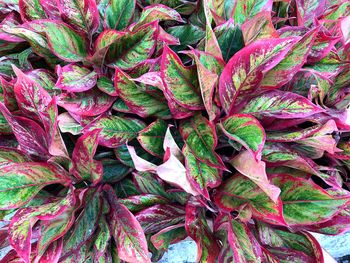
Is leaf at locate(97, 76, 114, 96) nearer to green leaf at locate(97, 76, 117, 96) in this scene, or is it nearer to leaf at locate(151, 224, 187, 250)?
green leaf at locate(97, 76, 117, 96)

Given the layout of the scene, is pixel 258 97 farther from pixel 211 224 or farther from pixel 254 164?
pixel 211 224

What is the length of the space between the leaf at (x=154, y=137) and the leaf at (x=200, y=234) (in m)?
0.14

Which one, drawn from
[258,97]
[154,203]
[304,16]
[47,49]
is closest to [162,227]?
[154,203]

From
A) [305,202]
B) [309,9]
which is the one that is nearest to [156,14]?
[309,9]

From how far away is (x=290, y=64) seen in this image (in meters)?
0.78

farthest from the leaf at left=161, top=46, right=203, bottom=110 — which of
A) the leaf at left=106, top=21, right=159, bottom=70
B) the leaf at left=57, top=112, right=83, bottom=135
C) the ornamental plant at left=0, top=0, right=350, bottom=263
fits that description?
the leaf at left=57, top=112, right=83, bottom=135

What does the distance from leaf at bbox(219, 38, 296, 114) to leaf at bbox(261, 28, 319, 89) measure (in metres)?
0.04

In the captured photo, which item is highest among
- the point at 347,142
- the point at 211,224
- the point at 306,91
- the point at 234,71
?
the point at 234,71

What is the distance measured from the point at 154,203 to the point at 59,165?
220 mm

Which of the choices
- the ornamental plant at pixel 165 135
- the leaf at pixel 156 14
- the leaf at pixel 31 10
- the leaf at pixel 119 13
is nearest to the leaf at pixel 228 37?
the ornamental plant at pixel 165 135

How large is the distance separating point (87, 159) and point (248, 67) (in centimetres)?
36

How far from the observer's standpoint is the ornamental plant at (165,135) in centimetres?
77

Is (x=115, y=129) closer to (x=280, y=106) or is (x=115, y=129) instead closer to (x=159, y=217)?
(x=159, y=217)

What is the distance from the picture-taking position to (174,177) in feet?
2.41
